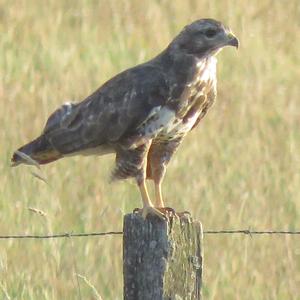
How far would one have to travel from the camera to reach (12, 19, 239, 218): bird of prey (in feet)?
17.4

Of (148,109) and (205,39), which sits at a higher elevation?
(205,39)

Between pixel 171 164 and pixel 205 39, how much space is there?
8.06 feet

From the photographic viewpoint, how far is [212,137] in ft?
27.5

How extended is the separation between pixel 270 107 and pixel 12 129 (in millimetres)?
1832

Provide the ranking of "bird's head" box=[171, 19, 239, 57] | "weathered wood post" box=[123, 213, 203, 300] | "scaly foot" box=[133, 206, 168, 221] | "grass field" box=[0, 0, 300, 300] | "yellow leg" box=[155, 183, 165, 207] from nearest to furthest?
1. "weathered wood post" box=[123, 213, 203, 300]
2. "scaly foot" box=[133, 206, 168, 221]
3. "bird's head" box=[171, 19, 239, 57]
4. "yellow leg" box=[155, 183, 165, 207]
5. "grass field" box=[0, 0, 300, 300]

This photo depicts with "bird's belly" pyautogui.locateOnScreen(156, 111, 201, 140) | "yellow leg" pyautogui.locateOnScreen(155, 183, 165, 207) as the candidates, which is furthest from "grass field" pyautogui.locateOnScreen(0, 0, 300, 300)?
"bird's belly" pyautogui.locateOnScreen(156, 111, 201, 140)

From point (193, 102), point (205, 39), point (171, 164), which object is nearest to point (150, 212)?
point (193, 102)

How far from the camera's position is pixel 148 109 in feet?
17.4

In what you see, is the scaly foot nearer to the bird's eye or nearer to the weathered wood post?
the weathered wood post

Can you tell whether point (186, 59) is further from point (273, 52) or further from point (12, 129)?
point (273, 52)

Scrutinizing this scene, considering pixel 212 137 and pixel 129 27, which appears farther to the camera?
pixel 129 27

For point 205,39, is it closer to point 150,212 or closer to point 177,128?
point 177,128

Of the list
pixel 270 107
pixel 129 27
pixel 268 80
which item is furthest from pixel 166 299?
pixel 129 27

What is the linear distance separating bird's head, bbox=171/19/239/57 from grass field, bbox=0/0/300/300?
788mm
